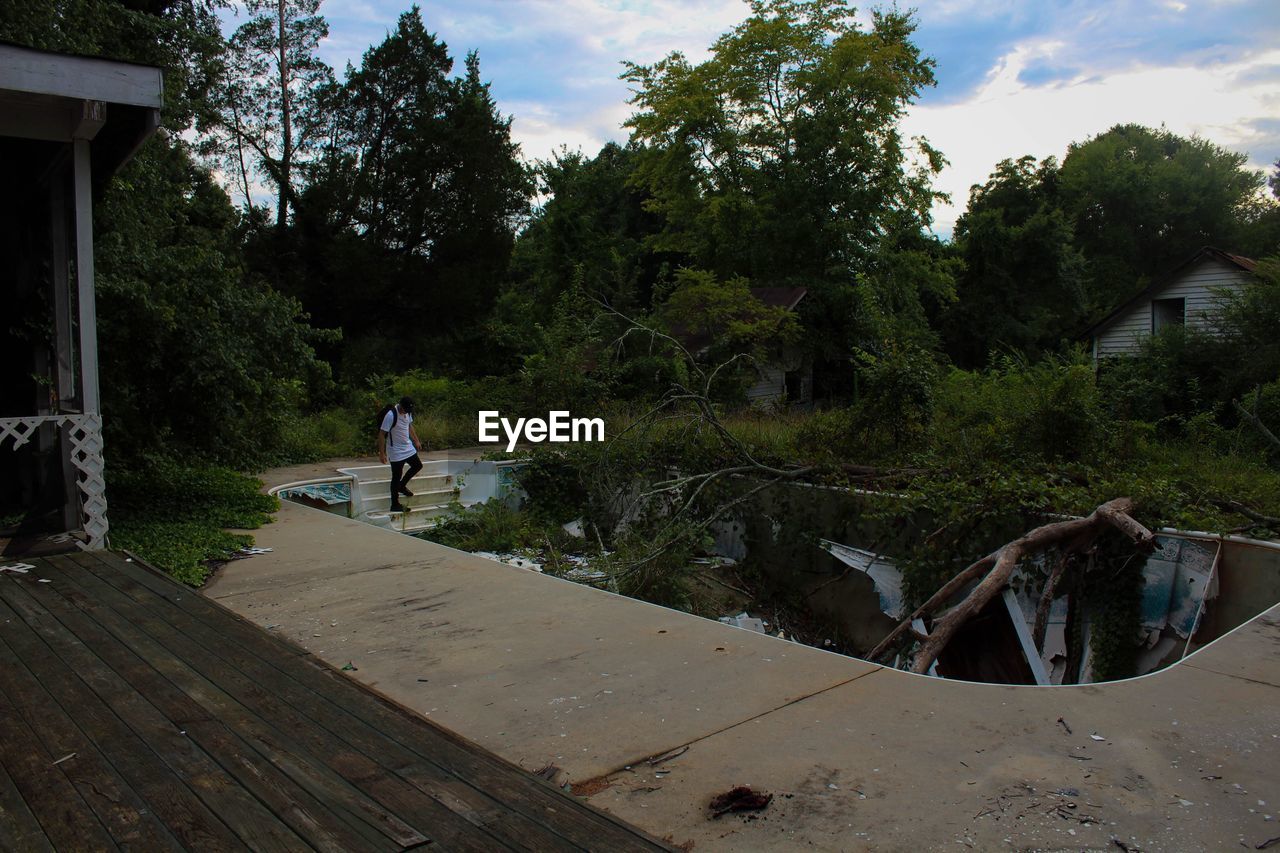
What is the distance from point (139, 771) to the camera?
10.1 feet

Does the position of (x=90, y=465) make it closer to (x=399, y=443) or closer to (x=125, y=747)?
(x=125, y=747)

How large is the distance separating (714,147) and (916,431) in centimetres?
1916

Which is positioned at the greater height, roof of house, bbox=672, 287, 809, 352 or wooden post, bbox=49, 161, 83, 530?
roof of house, bbox=672, 287, 809, 352

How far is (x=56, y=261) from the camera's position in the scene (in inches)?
300

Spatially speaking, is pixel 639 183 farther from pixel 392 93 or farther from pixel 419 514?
pixel 419 514

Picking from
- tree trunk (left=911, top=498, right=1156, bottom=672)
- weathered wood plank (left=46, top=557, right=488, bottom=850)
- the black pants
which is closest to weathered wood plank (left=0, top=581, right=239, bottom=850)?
weathered wood plank (left=46, top=557, right=488, bottom=850)

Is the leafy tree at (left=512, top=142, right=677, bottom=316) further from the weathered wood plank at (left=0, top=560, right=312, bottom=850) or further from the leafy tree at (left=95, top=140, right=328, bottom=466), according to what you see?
the weathered wood plank at (left=0, top=560, right=312, bottom=850)

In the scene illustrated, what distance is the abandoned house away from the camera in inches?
257

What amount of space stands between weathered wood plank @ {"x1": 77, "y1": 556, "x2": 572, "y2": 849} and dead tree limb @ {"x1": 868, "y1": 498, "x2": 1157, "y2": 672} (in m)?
3.77

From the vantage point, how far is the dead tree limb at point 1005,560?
243 inches

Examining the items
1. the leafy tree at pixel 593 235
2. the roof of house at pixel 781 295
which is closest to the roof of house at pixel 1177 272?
the roof of house at pixel 781 295

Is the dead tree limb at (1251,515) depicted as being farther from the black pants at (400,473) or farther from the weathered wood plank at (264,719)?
the black pants at (400,473)

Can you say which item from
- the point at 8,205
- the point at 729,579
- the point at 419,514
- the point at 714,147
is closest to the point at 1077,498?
the point at 729,579

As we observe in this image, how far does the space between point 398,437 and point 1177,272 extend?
70.4 ft
